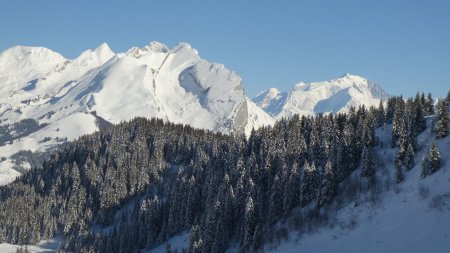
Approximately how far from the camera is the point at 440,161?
94812 millimetres

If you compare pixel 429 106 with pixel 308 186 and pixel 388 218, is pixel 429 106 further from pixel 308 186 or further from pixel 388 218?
pixel 388 218

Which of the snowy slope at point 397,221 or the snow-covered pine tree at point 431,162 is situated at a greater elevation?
the snow-covered pine tree at point 431,162

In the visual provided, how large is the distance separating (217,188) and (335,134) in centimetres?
4037

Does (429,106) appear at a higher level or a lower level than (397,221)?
higher

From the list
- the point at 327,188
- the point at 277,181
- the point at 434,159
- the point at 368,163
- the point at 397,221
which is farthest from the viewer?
the point at 277,181

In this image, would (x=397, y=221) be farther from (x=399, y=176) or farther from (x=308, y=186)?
(x=308, y=186)

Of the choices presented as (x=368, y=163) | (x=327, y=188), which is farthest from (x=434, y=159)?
(x=327, y=188)

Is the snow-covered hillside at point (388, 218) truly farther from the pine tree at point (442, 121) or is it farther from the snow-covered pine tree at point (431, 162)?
the pine tree at point (442, 121)

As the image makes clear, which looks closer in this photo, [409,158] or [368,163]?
[409,158]

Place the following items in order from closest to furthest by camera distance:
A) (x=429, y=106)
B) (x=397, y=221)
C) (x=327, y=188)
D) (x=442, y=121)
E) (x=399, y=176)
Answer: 1. (x=397, y=221)
2. (x=399, y=176)
3. (x=442, y=121)
4. (x=327, y=188)
5. (x=429, y=106)

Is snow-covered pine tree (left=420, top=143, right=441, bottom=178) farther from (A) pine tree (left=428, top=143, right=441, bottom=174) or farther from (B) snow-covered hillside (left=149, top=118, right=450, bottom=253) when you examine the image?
(B) snow-covered hillside (left=149, top=118, right=450, bottom=253)

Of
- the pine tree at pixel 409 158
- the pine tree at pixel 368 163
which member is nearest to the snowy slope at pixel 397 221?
the pine tree at pixel 409 158

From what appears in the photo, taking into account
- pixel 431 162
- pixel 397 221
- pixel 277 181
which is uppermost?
pixel 277 181

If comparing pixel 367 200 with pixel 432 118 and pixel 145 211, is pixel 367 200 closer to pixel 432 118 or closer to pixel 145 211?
pixel 432 118
